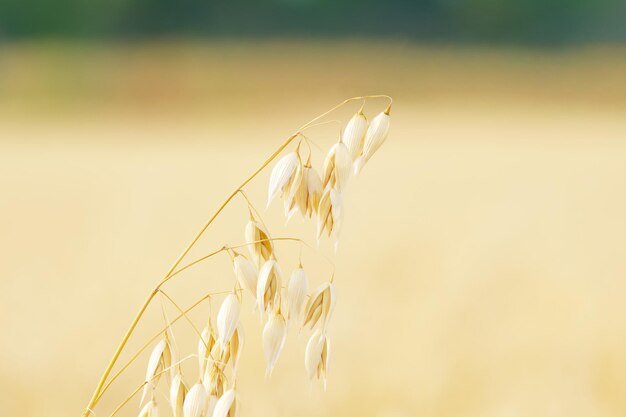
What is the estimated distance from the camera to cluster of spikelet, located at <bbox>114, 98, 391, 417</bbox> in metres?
0.57

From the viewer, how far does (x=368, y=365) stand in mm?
1581

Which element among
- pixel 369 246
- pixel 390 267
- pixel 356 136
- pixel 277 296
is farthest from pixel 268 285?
pixel 369 246

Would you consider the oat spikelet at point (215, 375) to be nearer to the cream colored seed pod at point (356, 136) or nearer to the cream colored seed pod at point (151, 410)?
the cream colored seed pod at point (151, 410)

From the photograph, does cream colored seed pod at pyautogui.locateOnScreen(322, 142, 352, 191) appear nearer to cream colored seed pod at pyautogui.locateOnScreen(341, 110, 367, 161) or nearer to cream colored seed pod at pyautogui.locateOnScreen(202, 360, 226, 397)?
cream colored seed pod at pyautogui.locateOnScreen(341, 110, 367, 161)

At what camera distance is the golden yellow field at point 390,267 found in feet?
4.83

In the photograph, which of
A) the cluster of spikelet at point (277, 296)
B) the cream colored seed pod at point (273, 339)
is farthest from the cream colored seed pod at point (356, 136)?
the cream colored seed pod at point (273, 339)

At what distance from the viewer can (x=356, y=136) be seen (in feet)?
2.01

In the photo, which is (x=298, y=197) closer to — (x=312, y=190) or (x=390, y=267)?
(x=312, y=190)

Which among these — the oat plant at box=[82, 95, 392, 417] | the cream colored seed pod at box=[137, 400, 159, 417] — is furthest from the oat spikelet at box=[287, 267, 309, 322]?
the cream colored seed pod at box=[137, 400, 159, 417]

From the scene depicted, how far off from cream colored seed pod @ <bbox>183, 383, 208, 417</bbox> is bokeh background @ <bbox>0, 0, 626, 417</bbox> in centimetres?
7

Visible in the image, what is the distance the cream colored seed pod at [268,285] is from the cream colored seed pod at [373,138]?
0.27ft

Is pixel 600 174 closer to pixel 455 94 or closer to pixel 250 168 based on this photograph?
pixel 250 168

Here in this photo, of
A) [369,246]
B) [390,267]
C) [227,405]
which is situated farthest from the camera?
[369,246]

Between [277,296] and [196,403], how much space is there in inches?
3.3
